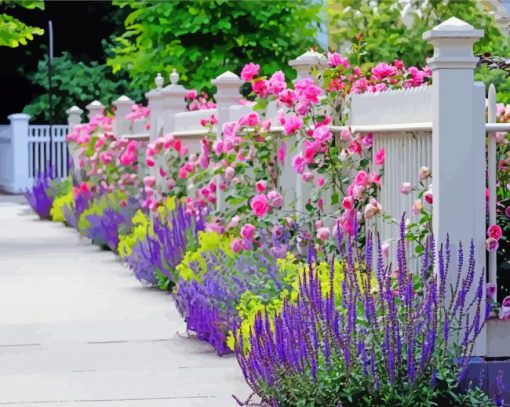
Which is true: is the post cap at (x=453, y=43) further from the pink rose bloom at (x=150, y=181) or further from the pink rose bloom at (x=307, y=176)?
the pink rose bloom at (x=150, y=181)

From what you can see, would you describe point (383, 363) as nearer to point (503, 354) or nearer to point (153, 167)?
point (503, 354)

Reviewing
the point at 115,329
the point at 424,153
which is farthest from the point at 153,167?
the point at 424,153

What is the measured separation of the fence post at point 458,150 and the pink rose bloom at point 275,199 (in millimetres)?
3172

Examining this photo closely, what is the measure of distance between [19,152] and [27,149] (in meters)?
0.23

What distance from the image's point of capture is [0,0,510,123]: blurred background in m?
20.3

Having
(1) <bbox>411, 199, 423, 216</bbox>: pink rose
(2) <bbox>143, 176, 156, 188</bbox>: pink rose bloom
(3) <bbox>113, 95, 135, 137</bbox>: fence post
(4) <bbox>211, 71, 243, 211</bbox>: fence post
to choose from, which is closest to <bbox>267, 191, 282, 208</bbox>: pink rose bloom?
(4) <bbox>211, 71, 243, 211</bbox>: fence post

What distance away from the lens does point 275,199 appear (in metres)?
9.40

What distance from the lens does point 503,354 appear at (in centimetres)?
635

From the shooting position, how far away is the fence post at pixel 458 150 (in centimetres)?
609

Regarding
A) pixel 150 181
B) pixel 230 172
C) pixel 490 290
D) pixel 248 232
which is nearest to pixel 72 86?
pixel 150 181

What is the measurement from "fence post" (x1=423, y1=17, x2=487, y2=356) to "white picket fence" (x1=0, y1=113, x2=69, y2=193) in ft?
86.4

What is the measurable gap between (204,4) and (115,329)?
16230 millimetres

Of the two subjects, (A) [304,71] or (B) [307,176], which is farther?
(A) [304,71]

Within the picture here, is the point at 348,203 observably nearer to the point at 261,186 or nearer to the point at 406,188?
the point at 406,188
